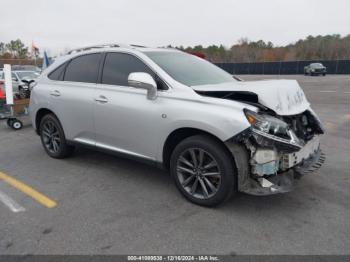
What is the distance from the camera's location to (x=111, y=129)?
4191mm

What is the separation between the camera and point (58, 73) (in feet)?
16.9

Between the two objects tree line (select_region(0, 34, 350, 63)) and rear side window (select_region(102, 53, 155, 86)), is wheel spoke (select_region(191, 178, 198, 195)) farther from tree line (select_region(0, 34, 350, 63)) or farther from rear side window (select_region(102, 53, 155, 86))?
tree line (select_region(0, 34, 350, 63))

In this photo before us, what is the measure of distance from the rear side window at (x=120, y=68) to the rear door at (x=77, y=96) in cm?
21

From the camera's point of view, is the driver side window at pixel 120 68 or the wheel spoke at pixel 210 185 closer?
the wheel spoke at pixel 210 185

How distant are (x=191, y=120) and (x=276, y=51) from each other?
67459mm

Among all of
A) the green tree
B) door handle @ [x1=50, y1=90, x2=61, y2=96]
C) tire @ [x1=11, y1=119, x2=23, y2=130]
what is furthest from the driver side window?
the green tree

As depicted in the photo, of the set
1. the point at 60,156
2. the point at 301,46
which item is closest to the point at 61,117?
the point at 60,156

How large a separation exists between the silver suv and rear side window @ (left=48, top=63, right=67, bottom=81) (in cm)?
17

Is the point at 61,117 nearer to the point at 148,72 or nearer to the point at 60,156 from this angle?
the point at 60,156

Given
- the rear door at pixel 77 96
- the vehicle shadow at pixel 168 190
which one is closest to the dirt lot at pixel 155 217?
the vehicle shadow at pixel 168 190

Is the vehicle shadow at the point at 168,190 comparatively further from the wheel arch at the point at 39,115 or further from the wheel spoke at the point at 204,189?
the wheel arch at the point at 39,115

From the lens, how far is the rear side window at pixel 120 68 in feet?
13.2

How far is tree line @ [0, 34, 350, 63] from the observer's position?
5328cm

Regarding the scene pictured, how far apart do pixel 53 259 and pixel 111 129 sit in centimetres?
192
